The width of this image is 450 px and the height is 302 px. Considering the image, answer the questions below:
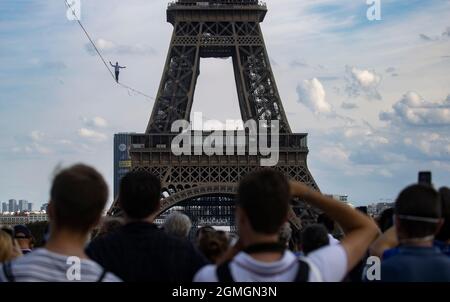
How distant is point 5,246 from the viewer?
281 inches

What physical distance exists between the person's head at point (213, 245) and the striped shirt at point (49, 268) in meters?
2.34

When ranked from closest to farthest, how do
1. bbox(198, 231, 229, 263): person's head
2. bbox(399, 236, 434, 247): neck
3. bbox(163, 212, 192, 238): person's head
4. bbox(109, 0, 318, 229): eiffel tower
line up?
bbox(399, 236, 434, 247): neck < bbox(198, 231, 229, 263): person's head < bbox(163, 212, 192, 238): person's head < bbox(109, 0, 318, 229): eiffel tower

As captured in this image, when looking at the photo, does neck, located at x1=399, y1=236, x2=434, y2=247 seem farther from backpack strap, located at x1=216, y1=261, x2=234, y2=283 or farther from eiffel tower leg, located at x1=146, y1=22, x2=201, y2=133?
eiffel tower leg, located at x1=146, y1=22, x2=201, y2=133

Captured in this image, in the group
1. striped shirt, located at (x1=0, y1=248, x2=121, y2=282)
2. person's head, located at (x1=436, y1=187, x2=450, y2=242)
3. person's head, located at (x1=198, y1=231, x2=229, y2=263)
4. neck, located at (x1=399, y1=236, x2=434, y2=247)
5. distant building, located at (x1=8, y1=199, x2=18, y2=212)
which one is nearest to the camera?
striped shirt, located at (x1=0, y1=248, x2=121, y2=282)

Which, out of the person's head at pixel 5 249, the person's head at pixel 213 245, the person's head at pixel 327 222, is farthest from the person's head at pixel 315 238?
the person's head at pixel 327 222

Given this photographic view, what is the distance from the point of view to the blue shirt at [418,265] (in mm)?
5871

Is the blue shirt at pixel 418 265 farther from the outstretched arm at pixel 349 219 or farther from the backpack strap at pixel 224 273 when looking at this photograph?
the backpack strap at pixel 224 273

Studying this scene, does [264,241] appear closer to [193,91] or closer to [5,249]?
[5,249]

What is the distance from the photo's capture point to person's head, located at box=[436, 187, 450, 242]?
691 cm

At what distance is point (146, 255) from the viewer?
6496 mm

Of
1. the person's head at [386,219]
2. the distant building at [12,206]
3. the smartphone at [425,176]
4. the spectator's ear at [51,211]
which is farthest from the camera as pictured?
the distant building at [12,206]

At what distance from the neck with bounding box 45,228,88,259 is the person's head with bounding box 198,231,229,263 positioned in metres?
2.42

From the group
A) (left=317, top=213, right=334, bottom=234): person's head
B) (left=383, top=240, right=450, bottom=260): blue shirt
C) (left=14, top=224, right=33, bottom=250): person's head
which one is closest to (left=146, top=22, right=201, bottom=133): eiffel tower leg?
(left=14, top=224, right=33, bottom=250): person's head
